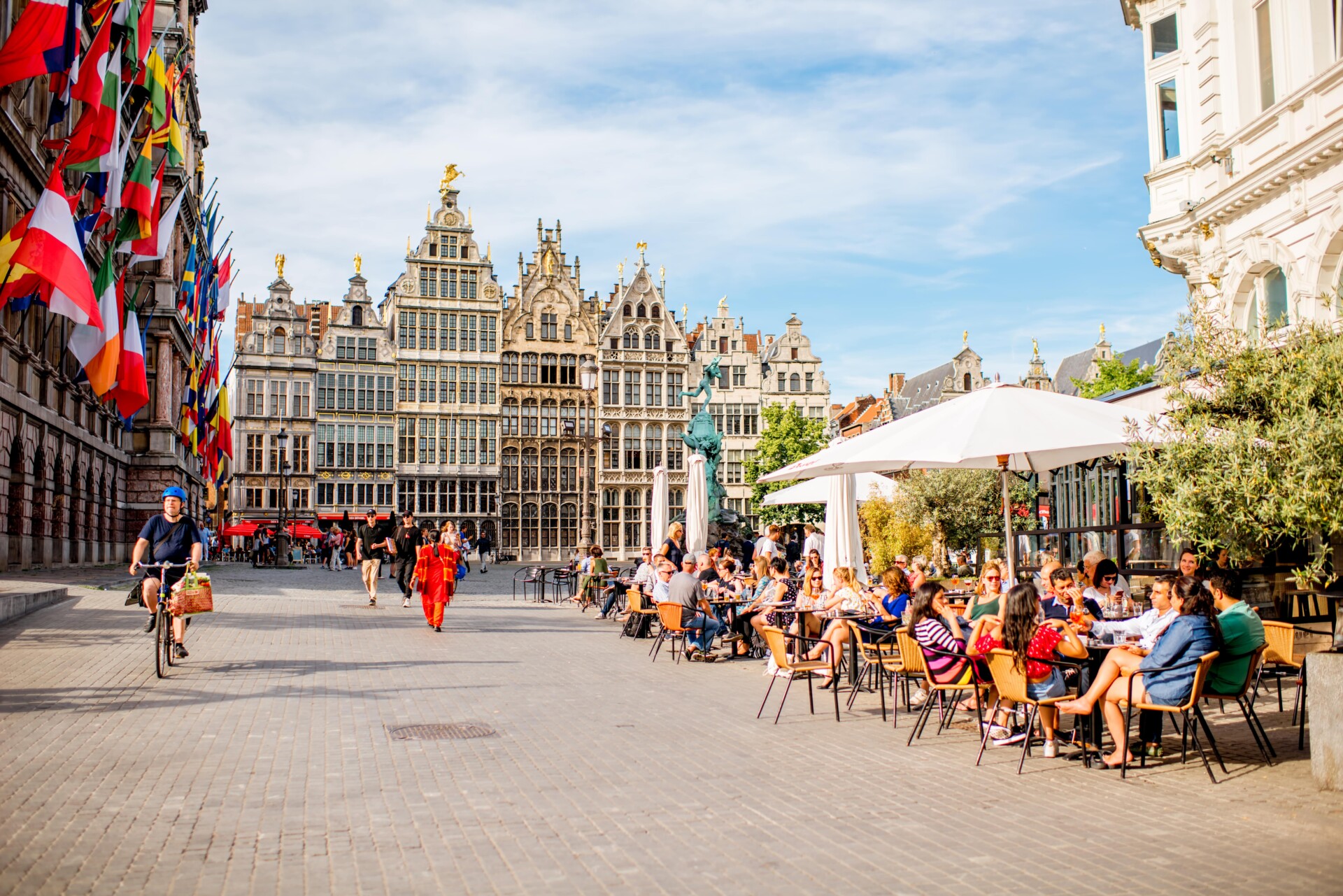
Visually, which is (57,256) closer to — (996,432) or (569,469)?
(996,432)

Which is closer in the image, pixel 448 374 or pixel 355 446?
pixel 355 446

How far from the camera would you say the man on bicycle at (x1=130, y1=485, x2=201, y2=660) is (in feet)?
37.6

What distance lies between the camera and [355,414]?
211ft

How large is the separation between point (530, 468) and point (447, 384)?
6.79m

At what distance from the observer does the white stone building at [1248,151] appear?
1427cm

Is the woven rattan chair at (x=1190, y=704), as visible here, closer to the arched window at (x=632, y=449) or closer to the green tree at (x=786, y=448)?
the green tree at (x=786, y=448)

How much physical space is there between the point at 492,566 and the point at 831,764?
1895 inches

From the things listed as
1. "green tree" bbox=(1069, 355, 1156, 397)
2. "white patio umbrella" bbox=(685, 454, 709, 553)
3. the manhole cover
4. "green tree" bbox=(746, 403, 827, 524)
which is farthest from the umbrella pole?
"green tree" bbox=(746, 403, 827, 524)

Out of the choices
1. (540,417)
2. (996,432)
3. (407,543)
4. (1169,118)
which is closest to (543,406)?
(540,417)

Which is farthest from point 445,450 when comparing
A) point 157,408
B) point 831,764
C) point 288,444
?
point 831,764

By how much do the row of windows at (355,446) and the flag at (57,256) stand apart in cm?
4502

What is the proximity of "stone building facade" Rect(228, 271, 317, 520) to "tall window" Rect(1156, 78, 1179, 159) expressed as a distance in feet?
170

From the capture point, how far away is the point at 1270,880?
500cm

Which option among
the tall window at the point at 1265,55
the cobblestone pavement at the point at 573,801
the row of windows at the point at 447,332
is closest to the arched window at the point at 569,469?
the row of windows at the point at 447,332
